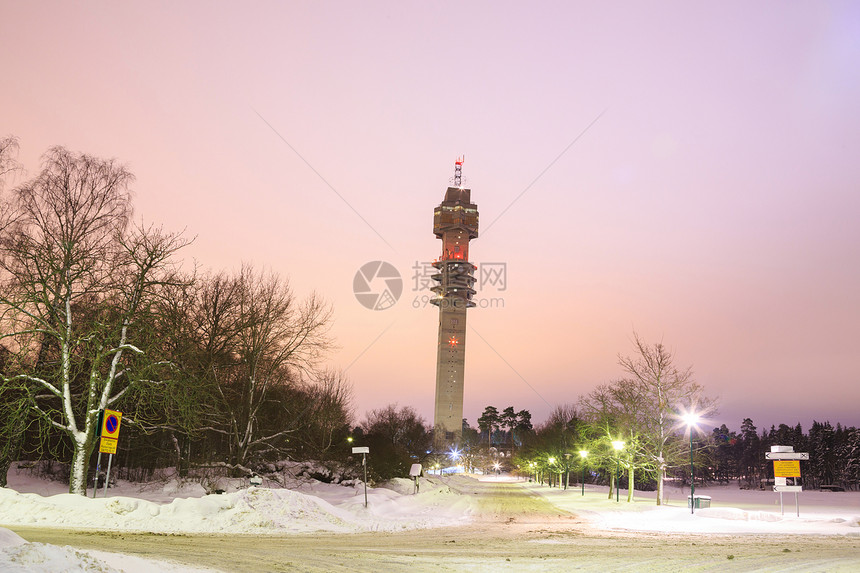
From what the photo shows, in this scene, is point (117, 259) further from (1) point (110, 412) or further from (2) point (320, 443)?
(2) point (320, 443)

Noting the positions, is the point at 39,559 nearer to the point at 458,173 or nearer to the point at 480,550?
the point at 480,550

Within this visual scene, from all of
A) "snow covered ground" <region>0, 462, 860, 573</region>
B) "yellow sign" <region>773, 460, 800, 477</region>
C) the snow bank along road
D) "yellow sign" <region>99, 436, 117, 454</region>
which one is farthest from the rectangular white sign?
"yellow sign" <region>99, 436, 117, 454</region>

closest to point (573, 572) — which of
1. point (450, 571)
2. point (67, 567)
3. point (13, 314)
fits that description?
point (450, 571)

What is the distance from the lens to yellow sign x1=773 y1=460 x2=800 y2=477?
29.6 m

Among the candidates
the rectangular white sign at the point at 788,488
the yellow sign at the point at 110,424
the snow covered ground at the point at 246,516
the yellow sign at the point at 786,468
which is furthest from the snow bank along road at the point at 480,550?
the yellow sign at the point at 786,468

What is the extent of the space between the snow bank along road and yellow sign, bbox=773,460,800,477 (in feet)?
35.7

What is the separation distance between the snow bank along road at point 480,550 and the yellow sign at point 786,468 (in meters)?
10.9

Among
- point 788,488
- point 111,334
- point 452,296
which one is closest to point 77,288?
point 111,334

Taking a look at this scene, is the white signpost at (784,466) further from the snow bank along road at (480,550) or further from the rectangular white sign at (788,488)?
the snow bank along road at (480,550)

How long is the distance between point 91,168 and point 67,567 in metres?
22.5

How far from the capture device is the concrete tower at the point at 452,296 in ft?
482

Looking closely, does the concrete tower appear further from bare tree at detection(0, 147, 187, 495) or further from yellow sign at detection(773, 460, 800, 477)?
bare tree at detection(0, 147, 187, 495)

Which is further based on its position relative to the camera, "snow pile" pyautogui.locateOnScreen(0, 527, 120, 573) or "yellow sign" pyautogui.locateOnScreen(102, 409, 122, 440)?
"yellow sign" pyautogui.locateOnScreen(102, 409, 122, 440)

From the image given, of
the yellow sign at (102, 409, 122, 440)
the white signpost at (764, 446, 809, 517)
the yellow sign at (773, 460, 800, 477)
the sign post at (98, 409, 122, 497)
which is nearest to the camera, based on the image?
the sign post at (98, 409, 122, 497)
